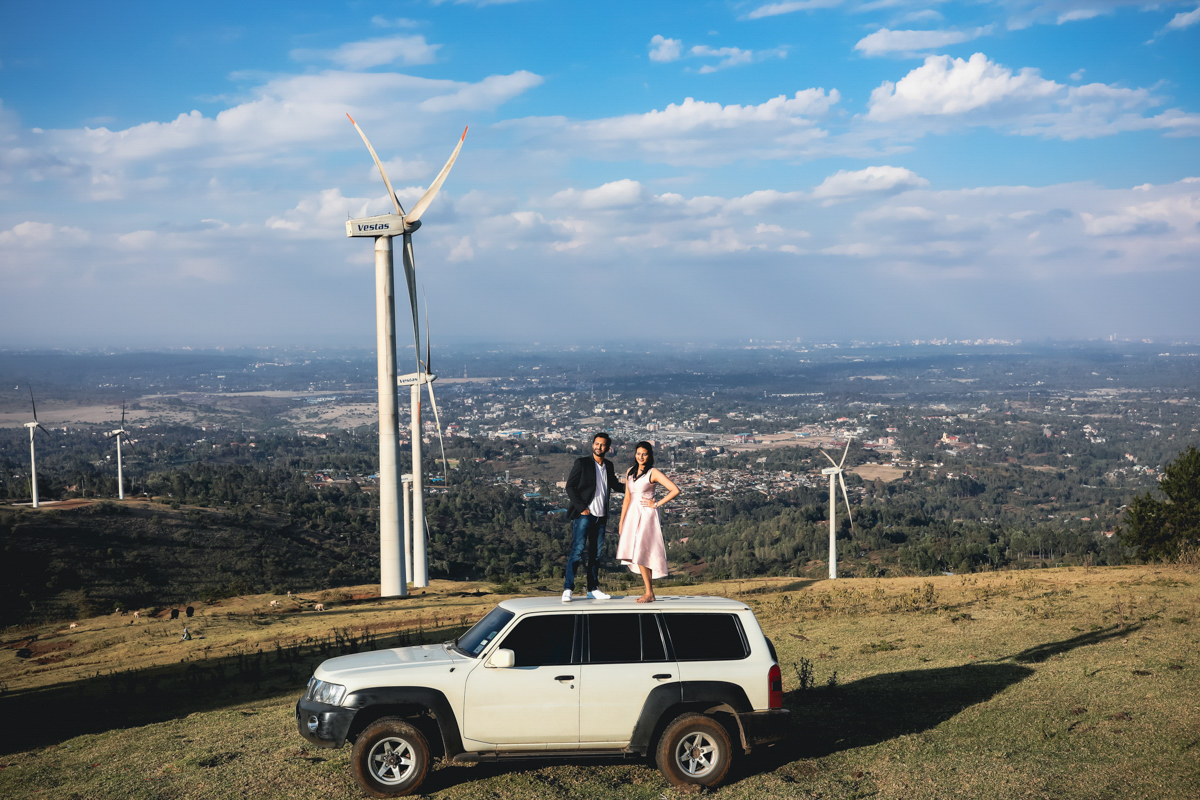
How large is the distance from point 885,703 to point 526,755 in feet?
19.8

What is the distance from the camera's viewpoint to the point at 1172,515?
34000 mm

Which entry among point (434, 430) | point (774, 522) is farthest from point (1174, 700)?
point (434, 430)

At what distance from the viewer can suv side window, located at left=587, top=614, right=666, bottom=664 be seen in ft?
29.7

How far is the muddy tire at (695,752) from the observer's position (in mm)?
8930

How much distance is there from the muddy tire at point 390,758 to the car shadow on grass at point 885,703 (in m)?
3.54

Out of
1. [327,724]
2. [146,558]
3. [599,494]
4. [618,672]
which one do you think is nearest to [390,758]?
[327,724]

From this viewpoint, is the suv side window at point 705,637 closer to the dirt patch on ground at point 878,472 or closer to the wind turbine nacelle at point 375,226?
the wind turbine nacelle at point 375,226

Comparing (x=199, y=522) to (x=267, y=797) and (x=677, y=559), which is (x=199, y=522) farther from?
(x=267, y=797)

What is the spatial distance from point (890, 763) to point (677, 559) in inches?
2470

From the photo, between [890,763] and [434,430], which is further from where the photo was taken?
[434,430]

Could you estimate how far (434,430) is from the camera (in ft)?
622

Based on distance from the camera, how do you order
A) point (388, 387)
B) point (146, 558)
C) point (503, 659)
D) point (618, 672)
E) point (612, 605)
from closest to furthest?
point (503, 659)
point (618, 672)
point (612, 605)
point (388, 387)
point (146, 558)

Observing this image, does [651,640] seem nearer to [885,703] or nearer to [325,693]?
[325,693]

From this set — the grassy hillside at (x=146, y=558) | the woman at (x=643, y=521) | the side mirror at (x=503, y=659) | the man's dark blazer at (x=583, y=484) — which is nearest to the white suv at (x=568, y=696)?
the side mirror at (x=503, y=659)
